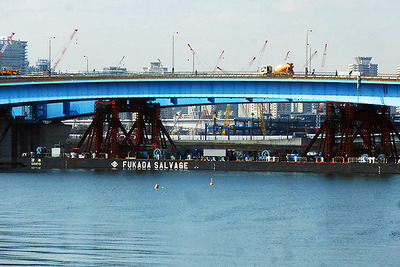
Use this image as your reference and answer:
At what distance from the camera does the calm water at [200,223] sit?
51.7 metres

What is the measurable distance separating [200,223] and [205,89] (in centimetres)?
6655

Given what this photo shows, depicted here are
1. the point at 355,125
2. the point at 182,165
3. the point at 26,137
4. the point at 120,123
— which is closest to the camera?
the point at 355,125

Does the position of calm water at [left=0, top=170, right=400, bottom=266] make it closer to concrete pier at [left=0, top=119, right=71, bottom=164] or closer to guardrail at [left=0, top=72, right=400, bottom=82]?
guardrail at [left=0, top=72, right=400, bottom=82]

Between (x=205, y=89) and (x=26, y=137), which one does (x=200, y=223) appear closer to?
(x=205, y=89)

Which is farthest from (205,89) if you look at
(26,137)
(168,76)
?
(26,137)

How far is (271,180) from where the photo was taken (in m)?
119

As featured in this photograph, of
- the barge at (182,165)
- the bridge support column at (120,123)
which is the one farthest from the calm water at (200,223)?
the bridge support column at (120,123)

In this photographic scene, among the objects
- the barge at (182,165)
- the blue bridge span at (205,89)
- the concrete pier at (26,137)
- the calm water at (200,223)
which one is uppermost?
the blue bridge span at (205,89)

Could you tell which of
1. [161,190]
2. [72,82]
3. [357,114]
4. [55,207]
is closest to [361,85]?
[357,114]

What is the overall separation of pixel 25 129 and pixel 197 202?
8643 centimetres

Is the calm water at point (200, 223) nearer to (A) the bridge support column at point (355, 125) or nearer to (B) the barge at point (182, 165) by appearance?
(A) the bridge support column at point (355, 125)

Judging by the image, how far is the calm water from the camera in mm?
51719

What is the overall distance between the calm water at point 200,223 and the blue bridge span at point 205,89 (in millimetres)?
16564

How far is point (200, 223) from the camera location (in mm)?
67312
